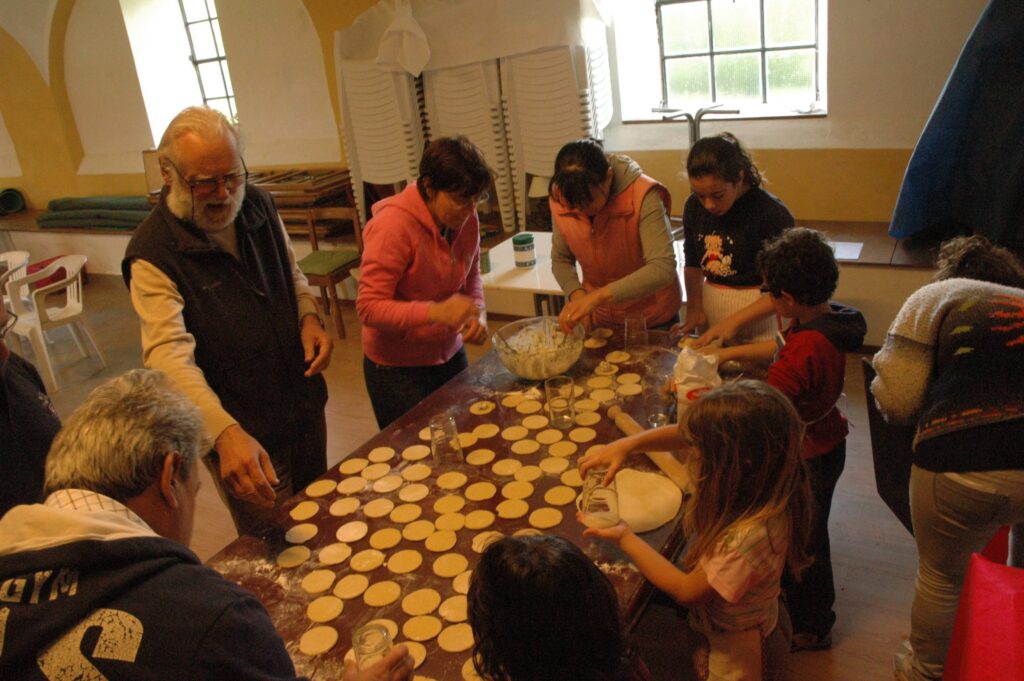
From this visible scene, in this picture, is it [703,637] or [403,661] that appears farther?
[703,637]

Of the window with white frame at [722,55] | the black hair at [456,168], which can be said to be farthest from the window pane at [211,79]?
the black hair at [456,168]

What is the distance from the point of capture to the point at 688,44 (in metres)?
4.62

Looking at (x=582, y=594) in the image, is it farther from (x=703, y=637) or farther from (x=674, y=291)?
(x=674, y=291)

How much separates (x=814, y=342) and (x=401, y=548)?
1094mm

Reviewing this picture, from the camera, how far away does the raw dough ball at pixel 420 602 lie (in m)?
1.40

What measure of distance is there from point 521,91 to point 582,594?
13.0 feet

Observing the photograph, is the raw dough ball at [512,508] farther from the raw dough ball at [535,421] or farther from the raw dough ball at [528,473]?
the raw dough ball at [535,421]

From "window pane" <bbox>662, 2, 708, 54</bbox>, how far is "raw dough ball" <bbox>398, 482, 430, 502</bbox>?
12.4ft

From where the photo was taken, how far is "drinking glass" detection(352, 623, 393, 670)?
1.26 metres

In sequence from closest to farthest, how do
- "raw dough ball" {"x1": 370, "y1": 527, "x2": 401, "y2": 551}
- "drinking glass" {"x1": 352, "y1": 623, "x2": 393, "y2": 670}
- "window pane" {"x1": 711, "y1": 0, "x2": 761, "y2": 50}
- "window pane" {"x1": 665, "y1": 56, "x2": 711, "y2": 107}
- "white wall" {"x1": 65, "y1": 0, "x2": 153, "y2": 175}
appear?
"drinking glass" {"x1": 352, "y1": 623, "x2": 393, "y2": 670}
"raw dough ball" {"x1": 370, "y1": 527, "x2": 401, "y2": 551}
"window pane" {"x1": 711, "y1": 0, "x2": 761, "y2": 50}
"window pane" {"x1": 665, "y1": 56, "x2": 711, "y2": 107}
"white wall" {"x1": 65, "y1": 0, "x2": 153, "y2": 175}

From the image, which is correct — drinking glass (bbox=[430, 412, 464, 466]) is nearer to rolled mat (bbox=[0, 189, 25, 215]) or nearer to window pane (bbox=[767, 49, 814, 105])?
window pane (bbox=[767, 49, 814, 105])

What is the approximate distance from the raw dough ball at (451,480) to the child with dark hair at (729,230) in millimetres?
891

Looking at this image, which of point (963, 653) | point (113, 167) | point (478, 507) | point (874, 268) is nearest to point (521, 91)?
point (874, 268)

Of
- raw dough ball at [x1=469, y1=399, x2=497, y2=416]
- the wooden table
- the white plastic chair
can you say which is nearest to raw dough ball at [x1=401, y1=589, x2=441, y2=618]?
the wooden table
